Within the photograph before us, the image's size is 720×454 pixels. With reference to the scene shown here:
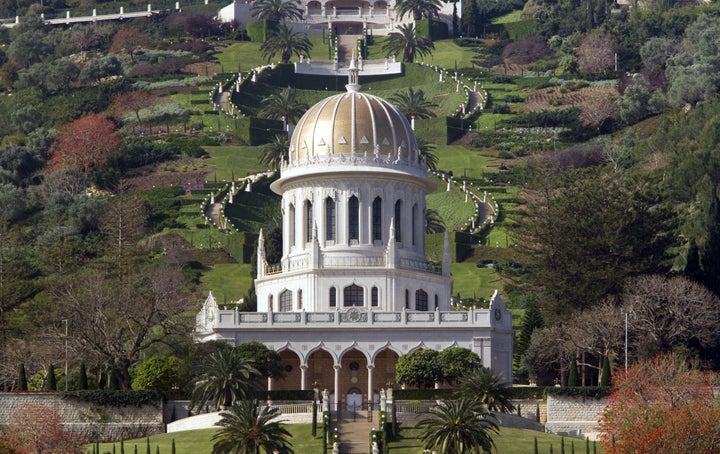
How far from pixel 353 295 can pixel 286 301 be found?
4559 mm

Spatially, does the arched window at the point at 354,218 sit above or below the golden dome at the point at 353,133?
below

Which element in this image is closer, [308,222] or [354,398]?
[354,398]

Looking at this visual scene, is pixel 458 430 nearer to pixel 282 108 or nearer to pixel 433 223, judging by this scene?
pixel 433 223

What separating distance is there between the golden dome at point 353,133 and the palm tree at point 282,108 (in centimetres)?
7269

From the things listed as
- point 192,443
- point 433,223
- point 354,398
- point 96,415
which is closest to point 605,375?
point 354,398

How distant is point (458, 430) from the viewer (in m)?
86.0

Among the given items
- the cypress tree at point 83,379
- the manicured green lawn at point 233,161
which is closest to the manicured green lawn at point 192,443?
the cypress tree at point 83,379

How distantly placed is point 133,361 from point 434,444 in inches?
1114

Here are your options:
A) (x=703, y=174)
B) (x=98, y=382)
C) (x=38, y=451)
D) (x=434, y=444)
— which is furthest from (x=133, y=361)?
(x=703, y=174)

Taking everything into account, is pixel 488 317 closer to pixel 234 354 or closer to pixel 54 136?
pixel 234 354

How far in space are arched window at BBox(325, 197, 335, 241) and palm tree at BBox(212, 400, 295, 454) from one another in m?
32.7

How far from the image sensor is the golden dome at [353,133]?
392ft

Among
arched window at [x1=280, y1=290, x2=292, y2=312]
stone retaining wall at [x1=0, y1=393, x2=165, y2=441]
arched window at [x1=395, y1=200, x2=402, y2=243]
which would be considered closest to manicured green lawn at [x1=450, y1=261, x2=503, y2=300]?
arched window at [x1=395, y1=200, x2=402, y2=243]

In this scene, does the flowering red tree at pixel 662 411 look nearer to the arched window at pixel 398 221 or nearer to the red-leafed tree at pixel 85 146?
the arched window at pixel 398 221
